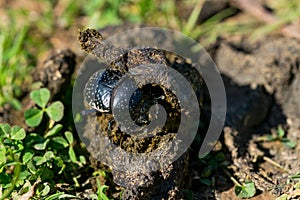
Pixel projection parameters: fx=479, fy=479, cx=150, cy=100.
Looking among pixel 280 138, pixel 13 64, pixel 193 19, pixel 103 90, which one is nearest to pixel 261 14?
pixel 193 19

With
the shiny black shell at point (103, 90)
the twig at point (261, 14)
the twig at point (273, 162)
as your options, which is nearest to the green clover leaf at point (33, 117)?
the shiny black shell at point (103, 90)

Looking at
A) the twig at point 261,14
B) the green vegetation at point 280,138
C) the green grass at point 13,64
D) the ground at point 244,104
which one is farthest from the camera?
the twig at point 261,14

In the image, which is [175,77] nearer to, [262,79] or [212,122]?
[212,122]

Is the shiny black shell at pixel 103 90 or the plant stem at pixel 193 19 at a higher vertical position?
the plant stem at pixel 193 19

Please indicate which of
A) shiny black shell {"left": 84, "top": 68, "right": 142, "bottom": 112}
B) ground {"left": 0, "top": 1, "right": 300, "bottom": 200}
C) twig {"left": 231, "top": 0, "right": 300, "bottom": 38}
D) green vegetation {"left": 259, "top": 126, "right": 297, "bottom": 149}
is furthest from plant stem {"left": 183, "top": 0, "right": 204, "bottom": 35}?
shiny black shell {"left": 84, "top": 68, "right": 142, "bottom": 112}

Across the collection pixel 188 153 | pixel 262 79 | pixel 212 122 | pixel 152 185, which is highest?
pixel 262 79

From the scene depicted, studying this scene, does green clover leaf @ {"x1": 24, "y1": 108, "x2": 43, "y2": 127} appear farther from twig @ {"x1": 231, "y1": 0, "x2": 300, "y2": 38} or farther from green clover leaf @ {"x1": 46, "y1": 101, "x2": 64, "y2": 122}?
twig @ {"x1": 231, "y1": 0, "x2": 300, "y2": 38}

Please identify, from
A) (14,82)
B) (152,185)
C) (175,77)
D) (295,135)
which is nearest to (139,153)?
(152,185)

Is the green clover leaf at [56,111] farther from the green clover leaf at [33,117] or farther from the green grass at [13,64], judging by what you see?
the green grass at [13,64]
